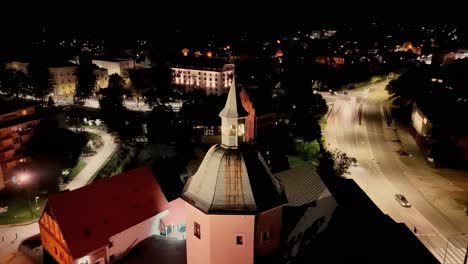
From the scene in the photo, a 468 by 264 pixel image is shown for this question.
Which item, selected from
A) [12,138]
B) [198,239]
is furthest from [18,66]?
[198,239]

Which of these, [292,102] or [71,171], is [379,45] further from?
[71,171]

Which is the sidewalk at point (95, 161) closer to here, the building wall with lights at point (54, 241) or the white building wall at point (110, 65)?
the building wall with lights at point (54, 241)

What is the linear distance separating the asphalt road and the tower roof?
2116cm

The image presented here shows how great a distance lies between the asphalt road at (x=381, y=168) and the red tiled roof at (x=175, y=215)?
20205mm

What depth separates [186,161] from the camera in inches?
2131

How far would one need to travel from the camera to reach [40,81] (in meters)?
89.4

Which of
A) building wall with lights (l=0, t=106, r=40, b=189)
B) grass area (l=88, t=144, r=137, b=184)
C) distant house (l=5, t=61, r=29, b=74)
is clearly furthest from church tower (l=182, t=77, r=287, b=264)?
distant house (l=5, t=61, r=29, b=74)

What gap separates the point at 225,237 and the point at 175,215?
15571 mm

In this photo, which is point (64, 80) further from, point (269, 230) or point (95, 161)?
point (269, 230)

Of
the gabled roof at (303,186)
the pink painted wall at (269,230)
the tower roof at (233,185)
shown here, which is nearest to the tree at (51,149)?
A: the gabled roof at (303,186)

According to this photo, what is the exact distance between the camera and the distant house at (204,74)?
95062mm

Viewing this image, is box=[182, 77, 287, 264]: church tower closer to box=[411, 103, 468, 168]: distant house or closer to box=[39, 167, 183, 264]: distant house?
box=[39, 167, 183, 264]: distant house

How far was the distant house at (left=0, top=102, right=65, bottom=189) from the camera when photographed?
170 ft

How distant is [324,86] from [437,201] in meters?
58.5
